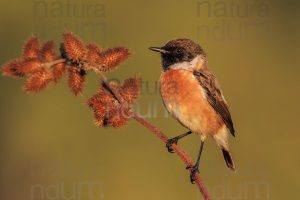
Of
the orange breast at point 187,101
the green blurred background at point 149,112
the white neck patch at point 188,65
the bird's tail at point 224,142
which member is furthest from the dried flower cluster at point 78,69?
the green blurred background at point 149,112

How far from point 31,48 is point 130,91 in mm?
537

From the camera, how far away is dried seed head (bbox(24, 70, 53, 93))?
3.18 m

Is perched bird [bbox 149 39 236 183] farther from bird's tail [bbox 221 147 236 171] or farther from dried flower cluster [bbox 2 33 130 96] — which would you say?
dried flower cluster [bbox 2 33 130 96]

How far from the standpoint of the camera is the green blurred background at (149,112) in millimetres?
8789

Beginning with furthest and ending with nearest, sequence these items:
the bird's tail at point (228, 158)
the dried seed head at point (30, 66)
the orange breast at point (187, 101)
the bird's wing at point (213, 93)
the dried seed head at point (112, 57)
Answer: the bird's tail at point (228, 158) → the bird's wing at point (213, 93) → the orange breast at point (187, 101) → the dried seed head at point (112, 57) → the dried seed head at point (30, 66)

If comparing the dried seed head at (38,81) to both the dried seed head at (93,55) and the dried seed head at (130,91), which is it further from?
the dried seed head at (130,91)

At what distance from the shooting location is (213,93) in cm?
549

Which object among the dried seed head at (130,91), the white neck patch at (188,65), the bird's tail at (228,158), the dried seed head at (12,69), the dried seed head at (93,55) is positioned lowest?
Answer: the bird's tail at (228,158)

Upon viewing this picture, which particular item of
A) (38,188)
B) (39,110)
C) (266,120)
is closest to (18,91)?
(39,110)

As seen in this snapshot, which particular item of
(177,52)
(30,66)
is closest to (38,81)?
(30,66)

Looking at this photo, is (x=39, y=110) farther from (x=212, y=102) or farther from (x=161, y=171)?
(x=212, y=102)

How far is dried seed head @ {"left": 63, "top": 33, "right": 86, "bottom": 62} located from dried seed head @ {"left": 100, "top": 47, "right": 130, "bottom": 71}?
0.11 meters

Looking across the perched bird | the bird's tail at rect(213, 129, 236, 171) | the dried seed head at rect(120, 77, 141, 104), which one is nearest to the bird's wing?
the perched bird

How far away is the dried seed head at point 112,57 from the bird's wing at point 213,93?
2.07m
